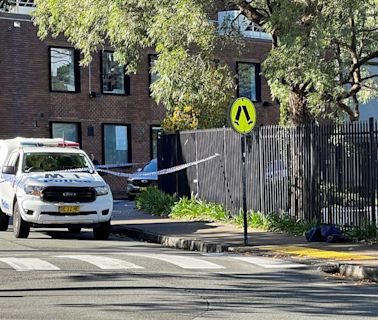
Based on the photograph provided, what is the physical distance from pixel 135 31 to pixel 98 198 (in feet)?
13.1

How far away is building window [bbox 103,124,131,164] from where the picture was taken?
35.2 meters

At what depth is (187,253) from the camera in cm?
→ 1489

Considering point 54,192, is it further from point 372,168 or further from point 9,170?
point 372,168

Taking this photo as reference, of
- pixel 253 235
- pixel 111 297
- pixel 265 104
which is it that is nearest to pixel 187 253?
pixel 253 235

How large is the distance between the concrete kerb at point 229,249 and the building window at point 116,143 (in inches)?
630

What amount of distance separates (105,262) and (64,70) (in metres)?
22.4

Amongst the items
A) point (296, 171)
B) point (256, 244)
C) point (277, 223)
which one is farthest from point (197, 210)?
point (256, 244)

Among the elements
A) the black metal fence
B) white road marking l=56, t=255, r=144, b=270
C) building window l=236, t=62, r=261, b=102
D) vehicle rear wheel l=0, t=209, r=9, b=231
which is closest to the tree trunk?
the black metal fence

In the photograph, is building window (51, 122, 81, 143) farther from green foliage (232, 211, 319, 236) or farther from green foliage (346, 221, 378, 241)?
green foliage (346, 221, 378, 241)

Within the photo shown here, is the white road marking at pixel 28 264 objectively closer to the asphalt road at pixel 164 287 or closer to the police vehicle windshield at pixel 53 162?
the asphalt road at pixel 164 287

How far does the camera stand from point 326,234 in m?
15.6

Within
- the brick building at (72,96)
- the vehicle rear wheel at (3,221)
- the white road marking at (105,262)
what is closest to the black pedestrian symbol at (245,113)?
the white road marking at (105,262)

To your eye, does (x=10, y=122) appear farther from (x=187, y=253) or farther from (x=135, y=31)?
(x=187, y=253)

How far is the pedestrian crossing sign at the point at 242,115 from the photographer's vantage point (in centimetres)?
1550
